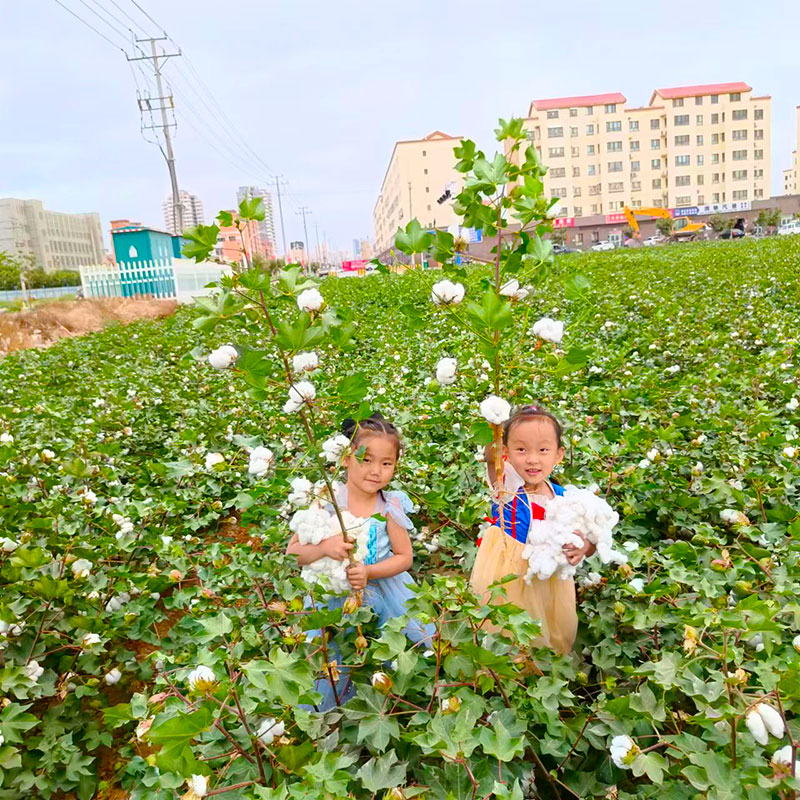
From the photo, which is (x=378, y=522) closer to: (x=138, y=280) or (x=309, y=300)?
(x=309, y=300)

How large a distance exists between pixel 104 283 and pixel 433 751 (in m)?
20.7

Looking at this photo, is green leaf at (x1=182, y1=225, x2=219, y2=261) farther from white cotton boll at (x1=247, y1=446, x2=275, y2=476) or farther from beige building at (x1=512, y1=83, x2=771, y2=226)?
beige building at (x1=512, y1=83, x2=771, y2=226)

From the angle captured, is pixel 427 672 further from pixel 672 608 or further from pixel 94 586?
pixel 94 586

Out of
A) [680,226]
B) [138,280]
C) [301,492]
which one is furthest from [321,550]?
[680,226]

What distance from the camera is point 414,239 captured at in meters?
1.54

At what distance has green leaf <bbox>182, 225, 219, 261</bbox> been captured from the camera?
48.8 inches

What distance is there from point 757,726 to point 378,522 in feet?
3.69

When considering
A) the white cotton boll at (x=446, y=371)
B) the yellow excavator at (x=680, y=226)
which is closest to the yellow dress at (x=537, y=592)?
the white cotton boll at (x=446, y=371)

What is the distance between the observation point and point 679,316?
6605 mm

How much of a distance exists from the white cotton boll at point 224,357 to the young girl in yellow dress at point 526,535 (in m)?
0.83

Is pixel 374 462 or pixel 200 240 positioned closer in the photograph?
pixel 200 240

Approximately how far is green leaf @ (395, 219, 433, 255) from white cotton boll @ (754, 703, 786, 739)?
1.14 m

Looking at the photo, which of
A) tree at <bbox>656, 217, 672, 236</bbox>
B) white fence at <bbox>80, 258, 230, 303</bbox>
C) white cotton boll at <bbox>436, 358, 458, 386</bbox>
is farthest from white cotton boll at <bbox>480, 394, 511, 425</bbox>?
tree at <bbox>656, 217, 672, 236</bbox>

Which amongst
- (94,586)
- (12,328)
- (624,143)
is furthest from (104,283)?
(624,143)
